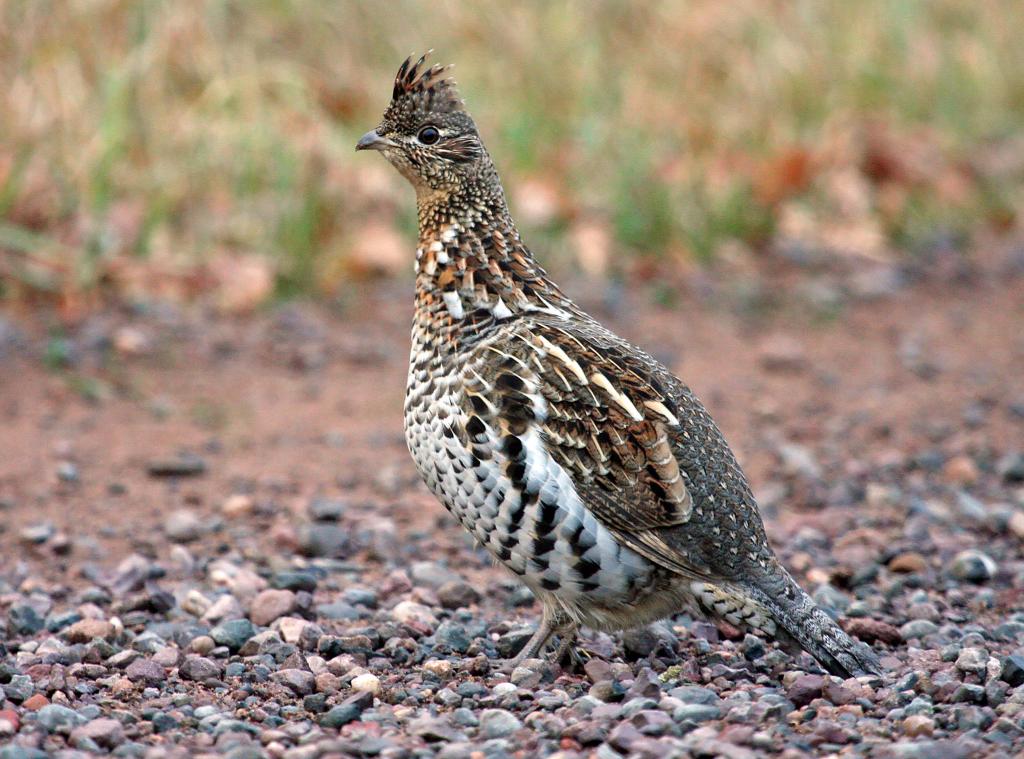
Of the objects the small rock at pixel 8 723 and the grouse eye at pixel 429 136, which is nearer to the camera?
the small rock at pixel 8 723

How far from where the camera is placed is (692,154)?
1160 centimetres

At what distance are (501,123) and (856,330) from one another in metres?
3.15

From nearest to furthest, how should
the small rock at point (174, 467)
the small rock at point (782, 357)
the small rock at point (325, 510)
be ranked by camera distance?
the small rock at point (325, 510)
the small rock at point (174, 467)
the small rock at point (782, 357)

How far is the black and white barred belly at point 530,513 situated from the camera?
4.56 meters

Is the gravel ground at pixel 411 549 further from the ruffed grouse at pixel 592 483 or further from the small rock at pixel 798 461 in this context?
the ruffed grouse at pixel 592 483

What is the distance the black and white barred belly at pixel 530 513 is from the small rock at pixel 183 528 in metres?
2.01

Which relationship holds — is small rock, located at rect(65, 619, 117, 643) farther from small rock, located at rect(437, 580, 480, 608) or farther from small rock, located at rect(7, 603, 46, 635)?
small rock, located at rect(437, 580, 480, 608)

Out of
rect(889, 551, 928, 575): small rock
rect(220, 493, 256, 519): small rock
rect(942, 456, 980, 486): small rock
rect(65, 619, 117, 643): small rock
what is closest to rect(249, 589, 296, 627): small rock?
rect(65, 619, 117, 643): small rock

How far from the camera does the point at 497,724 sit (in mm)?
4078

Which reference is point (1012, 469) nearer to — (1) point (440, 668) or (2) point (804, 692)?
(2) point (804, 692)

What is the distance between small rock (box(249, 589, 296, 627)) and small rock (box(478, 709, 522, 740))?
1265 millimetres

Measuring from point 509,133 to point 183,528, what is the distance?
5466 mm

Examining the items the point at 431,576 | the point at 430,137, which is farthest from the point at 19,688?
the point at 430,137

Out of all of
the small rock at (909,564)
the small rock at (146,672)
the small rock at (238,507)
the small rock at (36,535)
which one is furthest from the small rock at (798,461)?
the small rock at (146,672)
